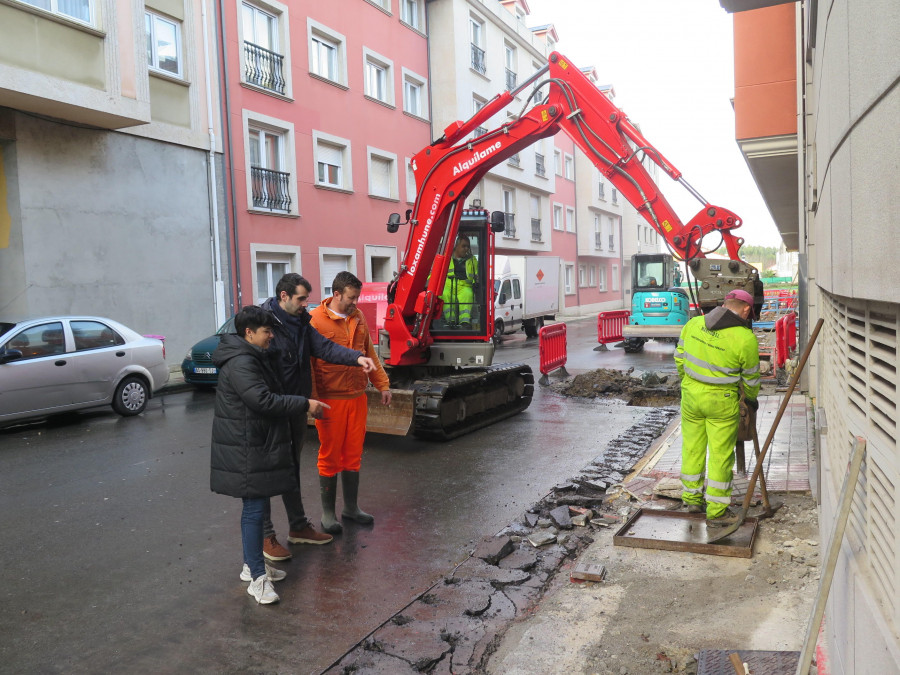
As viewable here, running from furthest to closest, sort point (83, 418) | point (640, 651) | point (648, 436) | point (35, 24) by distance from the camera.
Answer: point (35, 24), point (83, 418), point (648, 436), point (640, 651)

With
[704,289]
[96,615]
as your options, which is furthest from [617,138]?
[96,615]

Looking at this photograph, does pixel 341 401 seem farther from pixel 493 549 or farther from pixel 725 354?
pixel 725 354

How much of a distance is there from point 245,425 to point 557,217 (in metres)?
36.2

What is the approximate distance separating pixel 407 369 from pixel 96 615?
5931 mm

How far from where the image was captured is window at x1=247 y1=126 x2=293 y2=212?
60.4ft

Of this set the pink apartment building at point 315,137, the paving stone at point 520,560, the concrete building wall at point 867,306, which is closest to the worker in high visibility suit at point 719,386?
the paving stone at point 520,560

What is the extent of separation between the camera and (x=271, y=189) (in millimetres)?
18766

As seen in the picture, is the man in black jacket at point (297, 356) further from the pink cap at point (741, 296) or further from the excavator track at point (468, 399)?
the excavator track at point (468, 399)

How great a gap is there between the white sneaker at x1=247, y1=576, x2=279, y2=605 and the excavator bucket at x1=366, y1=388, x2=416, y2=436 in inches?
159

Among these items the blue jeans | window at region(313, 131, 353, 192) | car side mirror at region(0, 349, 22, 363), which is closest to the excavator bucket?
→ the blue jeans

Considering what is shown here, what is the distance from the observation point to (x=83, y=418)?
11.1 meters

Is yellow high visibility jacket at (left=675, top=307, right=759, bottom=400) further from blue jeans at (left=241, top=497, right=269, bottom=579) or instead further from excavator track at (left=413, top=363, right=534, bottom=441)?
excavator track at (left=413, top=363, right=534, bottom=441)

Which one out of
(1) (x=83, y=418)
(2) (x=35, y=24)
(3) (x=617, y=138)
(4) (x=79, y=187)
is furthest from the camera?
(4) (x=79, y=187)

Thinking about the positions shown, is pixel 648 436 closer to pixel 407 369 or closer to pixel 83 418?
pixel 407 369
